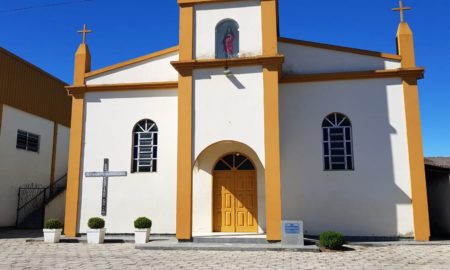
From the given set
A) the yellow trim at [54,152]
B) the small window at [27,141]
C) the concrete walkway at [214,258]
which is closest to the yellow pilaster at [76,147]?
the concrete walkway at [214,258]

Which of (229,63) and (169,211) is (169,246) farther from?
(229,63)

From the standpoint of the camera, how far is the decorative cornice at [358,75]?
42.9ft

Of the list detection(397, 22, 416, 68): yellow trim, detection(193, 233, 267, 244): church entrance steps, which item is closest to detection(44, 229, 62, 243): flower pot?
detection(193, 233, 267, 244): church entrance steps

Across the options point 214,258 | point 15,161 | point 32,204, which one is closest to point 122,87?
point 214,258

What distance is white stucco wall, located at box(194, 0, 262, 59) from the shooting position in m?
12.7

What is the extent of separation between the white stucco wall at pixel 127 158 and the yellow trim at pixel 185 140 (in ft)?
5.14

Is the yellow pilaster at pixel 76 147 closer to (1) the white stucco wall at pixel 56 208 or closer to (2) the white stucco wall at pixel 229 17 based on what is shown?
(2) the white stucco wall at pixel 229 17

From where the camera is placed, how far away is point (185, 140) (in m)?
12.2

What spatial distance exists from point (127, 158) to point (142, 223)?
8.40 feet

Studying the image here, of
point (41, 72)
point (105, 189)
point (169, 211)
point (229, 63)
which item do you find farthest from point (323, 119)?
point (41, 72)

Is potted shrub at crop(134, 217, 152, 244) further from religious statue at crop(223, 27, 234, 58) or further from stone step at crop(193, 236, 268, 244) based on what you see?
religious statue at crop(223, 27, 234, 58)

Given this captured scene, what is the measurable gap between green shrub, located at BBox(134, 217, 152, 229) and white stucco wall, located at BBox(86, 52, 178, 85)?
16.1 ft

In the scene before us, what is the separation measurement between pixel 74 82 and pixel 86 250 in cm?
641

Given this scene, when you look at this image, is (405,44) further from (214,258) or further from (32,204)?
(32,204)
